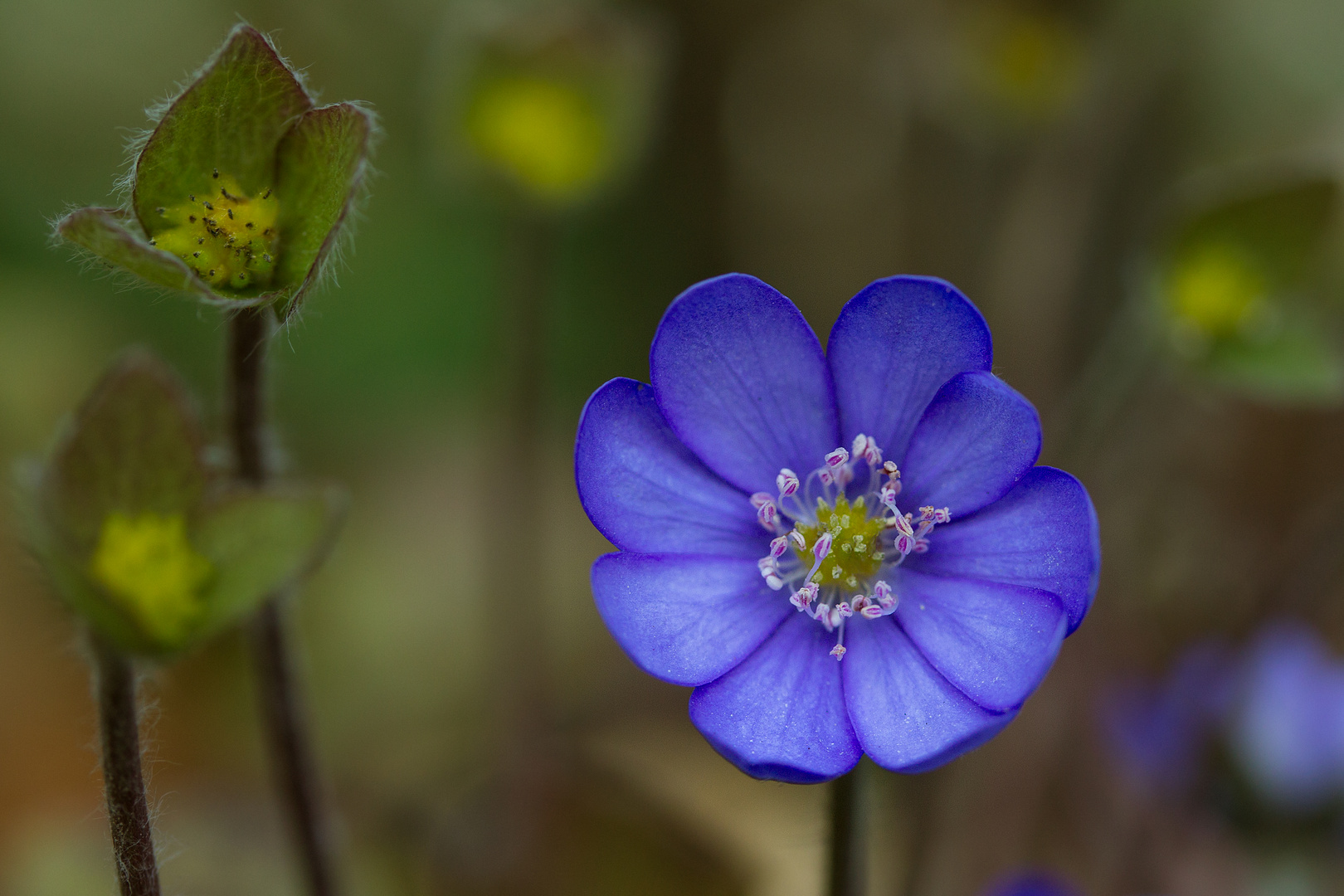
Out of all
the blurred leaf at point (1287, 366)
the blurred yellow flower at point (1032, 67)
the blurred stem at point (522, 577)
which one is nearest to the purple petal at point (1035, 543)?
the blurred leaf at point (1287, 366)

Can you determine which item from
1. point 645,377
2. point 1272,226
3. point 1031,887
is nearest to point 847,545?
point 1031,887

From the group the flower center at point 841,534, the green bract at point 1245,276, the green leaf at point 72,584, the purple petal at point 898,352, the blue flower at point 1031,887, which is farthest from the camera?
the green bract at point 1245,276

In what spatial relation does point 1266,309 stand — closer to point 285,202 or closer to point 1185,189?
point 1185,189

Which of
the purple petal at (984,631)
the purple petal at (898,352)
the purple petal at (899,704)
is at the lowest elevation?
the purple petal at (899,704)

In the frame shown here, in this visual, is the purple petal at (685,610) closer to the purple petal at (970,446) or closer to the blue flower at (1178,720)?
the purple petal at (970,446)

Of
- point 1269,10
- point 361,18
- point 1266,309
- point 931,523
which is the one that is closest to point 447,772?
point 931,523

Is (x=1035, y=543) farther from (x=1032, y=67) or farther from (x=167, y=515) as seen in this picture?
(x=1032, y=67)
